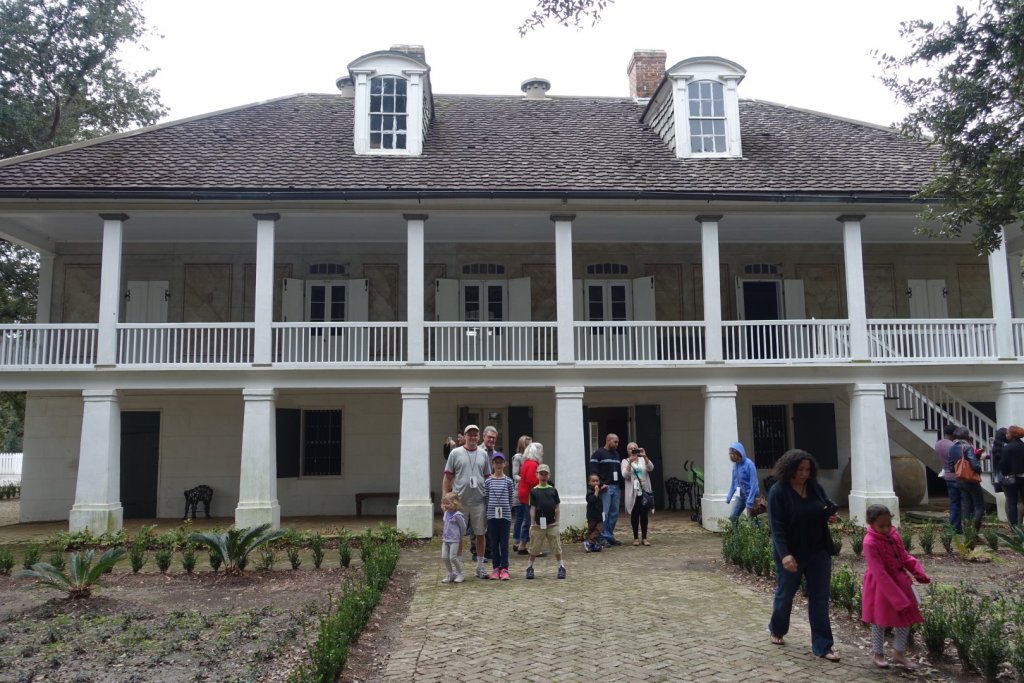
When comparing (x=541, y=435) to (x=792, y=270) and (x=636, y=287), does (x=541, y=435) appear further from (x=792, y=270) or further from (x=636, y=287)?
(x=792, y=270)

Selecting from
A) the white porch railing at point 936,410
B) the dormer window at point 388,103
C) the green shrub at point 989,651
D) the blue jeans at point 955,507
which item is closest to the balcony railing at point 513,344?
the white porch railing at point 936,410

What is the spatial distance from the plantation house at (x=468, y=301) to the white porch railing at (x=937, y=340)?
6 centimetres

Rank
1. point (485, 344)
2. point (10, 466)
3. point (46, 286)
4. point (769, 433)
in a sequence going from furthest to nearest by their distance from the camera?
point (10, 466)
point (769, 433)
point (46, 286)
point (485, 344)

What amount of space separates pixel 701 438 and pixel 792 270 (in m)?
4.53

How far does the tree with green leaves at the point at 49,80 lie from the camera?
2005cm

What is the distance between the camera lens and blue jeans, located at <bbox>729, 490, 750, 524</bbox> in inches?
442

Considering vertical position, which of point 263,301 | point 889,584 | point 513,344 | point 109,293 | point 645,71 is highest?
point 645,71

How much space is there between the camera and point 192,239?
56.6 ft

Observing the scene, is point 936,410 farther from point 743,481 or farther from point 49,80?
point 49,80

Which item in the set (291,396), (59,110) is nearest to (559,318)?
(291,396)

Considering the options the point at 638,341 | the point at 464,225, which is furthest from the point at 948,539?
the point at 464,225

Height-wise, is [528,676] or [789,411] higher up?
[789,411]

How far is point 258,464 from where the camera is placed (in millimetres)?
14133

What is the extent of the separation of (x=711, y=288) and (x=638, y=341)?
6.79ft
